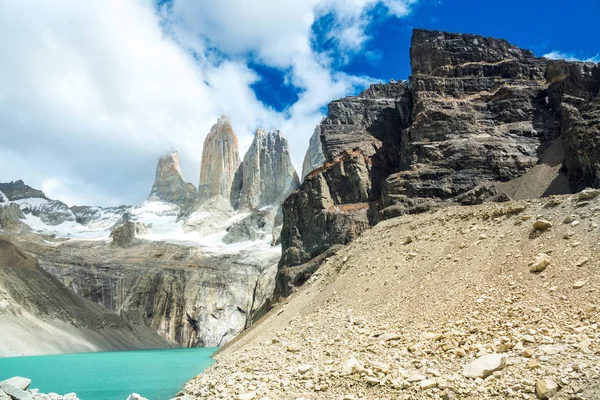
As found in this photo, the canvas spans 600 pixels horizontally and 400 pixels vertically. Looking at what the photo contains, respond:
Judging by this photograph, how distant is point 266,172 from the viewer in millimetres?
171125

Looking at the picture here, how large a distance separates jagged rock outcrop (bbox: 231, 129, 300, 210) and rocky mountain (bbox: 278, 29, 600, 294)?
93756 mm

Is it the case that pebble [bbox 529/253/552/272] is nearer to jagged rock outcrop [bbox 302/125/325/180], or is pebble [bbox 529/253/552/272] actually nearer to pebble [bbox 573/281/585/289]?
pebble [bbox 573/281/585/289]

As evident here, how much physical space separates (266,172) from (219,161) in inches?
971

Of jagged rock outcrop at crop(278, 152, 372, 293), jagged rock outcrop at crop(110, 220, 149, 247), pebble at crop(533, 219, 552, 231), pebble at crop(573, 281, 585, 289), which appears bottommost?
pebble at crop(573, 281, 585, 289)

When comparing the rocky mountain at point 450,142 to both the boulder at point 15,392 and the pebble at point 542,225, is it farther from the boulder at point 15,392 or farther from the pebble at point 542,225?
the boulder at point 15,392

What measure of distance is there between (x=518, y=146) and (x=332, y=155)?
2523 cm

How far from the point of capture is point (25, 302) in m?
70.4

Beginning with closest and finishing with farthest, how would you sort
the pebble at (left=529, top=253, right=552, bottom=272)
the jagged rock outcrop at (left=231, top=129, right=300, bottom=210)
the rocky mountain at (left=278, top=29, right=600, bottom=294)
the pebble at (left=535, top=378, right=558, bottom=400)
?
the pebble at (left=535, top=378, right=558, bottom=400), the pebble at (left=529, top=253, right=552, bottom=272), the rocky mountain at (left=278, top=29, right=600, bottom=294), the jagged rock outcrop at (left=231, top=129, right=300, bottom=210)

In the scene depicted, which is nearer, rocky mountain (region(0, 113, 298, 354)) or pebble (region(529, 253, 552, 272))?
pebble (region(529, 253, 552, 272))

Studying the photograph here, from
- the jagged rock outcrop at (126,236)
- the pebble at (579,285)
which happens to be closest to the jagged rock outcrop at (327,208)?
the pebble at (579,285)

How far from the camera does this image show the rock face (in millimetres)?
184125

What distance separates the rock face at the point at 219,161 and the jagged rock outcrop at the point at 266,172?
34.5ft

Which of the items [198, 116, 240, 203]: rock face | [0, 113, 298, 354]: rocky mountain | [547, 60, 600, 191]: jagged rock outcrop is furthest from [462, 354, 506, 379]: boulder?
[198, 116, 240, 203]: rock face

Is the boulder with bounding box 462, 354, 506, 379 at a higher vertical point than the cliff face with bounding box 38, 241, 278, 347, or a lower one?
lower
